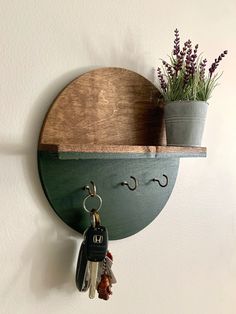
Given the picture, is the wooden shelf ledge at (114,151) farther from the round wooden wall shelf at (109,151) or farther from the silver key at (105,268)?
the silver key at (105,268)

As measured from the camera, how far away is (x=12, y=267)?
717mm

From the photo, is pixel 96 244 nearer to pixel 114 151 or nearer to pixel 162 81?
pixel 114 151

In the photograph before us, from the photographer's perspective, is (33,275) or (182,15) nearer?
(33,275)

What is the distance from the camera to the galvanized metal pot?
0.83 metres

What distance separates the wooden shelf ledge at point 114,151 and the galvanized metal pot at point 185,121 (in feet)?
0.09

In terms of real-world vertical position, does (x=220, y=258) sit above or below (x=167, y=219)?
below

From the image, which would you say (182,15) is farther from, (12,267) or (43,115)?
(12,267)

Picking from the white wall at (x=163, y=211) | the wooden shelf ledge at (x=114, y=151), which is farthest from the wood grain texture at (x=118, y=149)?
the white wall at (x=163, y=211)

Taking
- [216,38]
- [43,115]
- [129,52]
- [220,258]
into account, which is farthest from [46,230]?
[216,38]

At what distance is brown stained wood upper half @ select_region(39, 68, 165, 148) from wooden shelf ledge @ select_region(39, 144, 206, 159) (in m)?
0.08

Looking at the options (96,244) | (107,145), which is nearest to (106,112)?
(107,145)

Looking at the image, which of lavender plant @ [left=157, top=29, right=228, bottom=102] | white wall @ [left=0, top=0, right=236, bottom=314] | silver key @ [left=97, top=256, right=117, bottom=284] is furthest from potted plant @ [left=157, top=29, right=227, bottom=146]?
silver key @ [left=97, top=256, right=117, bottom=284]

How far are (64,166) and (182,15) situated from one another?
1.93ft

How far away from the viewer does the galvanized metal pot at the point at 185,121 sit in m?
0.83
